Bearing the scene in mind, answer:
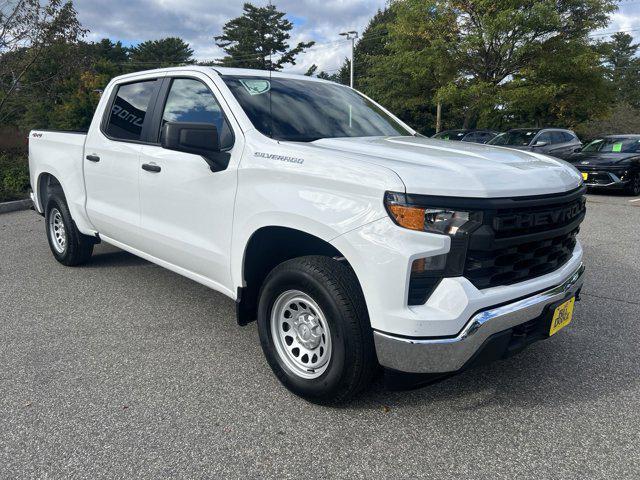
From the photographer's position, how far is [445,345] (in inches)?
92.5

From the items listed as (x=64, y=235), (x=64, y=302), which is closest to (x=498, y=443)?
(x=64, y=302)

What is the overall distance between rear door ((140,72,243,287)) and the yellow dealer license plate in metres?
1.91

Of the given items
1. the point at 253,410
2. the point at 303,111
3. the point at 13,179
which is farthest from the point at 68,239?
the point at 13,179

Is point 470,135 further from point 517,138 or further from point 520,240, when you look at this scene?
point 520,240

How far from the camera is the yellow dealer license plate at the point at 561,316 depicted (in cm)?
278

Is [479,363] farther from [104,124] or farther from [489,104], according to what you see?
[489,104]

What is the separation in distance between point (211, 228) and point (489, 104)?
20.5m

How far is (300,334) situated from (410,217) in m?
1.02

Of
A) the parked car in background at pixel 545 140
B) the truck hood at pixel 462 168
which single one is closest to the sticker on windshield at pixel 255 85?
the truck hood at pixel 462 168

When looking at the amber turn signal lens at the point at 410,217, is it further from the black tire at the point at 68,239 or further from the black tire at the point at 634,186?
the black tire at the point at 634,186

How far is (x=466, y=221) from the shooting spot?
2.36 meters

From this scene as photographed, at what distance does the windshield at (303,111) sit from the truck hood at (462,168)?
23 centimetres

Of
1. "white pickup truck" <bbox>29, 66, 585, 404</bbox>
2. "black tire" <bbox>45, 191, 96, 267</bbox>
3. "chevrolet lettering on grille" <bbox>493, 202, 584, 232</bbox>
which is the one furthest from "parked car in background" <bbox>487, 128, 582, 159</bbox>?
"chevrolet lettering on grille" <bbox>493, 202, 584, 232</bbox>

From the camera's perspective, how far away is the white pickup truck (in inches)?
92.5
